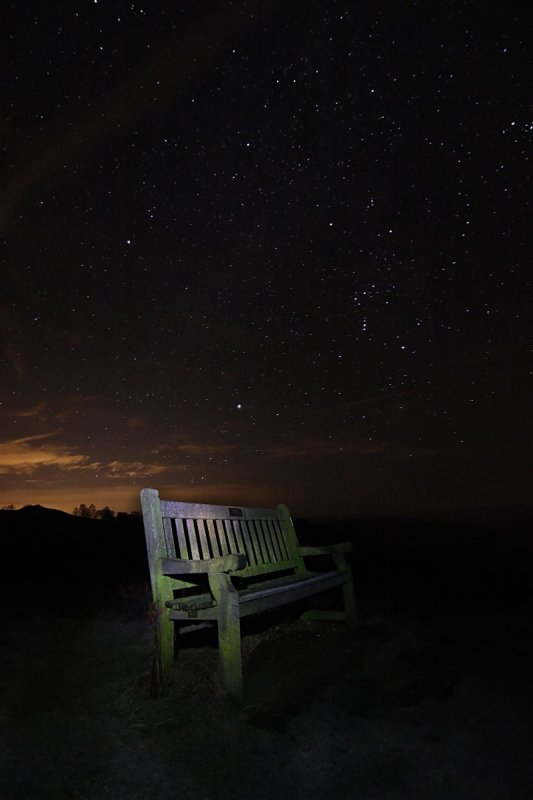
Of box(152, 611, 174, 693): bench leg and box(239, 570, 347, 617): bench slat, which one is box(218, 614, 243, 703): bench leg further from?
box(152, 611, 174, 693): bench leg

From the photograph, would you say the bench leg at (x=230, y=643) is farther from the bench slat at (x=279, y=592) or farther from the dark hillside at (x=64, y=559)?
the dark hillside at (x=64, y=559)

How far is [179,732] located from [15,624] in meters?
3.70

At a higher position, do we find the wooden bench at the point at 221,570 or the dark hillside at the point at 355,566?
the wooden bench at the point at 221,570

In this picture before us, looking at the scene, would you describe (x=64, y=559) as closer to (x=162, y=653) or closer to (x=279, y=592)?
(x=162, y=653)

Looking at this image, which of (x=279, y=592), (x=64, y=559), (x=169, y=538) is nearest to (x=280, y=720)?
(x=279, y=592)

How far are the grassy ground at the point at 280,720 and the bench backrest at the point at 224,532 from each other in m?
0.90

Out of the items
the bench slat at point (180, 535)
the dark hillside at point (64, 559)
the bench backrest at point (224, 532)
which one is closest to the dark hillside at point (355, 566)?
the dark hillside at point (64, 559)

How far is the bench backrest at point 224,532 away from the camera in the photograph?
4.17 meters

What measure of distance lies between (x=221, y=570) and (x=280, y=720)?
1.07 meters

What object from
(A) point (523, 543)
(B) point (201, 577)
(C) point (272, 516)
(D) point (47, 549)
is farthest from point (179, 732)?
(A) point (523, 543)

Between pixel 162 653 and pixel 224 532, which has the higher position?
pixel 224 532

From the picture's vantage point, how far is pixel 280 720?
3.35 m

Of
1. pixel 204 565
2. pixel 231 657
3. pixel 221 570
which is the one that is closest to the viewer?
pixel 231 657

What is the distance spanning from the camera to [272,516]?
238 inches
